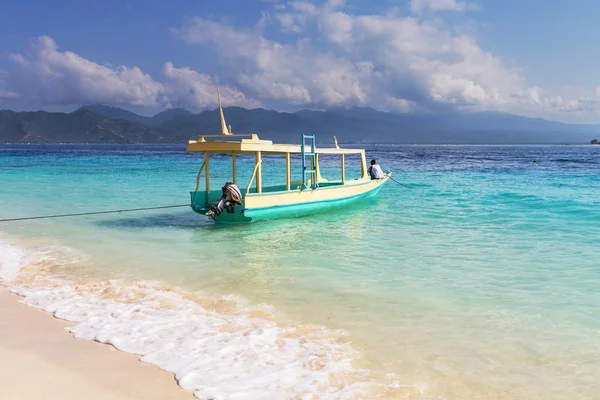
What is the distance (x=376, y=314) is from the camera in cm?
685

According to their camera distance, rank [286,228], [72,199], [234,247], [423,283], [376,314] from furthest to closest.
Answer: [72,199], [286,228], [234,247], [423,283], [376,314]

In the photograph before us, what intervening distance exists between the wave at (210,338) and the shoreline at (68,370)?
0.54ft

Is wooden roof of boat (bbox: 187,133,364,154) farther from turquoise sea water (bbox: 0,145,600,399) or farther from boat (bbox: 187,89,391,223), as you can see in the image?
turquoise sea water (bbox: 0,145,600,399)

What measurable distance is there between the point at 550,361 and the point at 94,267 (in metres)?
7.87

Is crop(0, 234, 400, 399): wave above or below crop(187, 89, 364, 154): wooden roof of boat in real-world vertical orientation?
below

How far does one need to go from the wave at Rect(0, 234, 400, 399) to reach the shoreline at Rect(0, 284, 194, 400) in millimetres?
165

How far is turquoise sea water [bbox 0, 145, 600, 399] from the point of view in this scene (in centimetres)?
529

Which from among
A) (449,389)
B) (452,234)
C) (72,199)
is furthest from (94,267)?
(72,199)

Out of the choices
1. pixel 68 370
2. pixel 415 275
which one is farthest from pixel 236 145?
pixel 68 370

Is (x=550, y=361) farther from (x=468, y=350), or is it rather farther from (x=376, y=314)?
(x=376, y=314)

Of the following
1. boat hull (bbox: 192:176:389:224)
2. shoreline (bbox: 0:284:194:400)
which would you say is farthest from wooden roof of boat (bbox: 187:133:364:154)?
shoreline (bbox: 0:284:194:400)

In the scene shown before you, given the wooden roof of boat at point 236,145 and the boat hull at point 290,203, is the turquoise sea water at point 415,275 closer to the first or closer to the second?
the boat hull at point 290,203

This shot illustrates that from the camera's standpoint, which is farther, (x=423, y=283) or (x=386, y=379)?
(x=423, y=283)

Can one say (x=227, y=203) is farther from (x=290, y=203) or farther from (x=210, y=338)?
(x=210, y=338)
